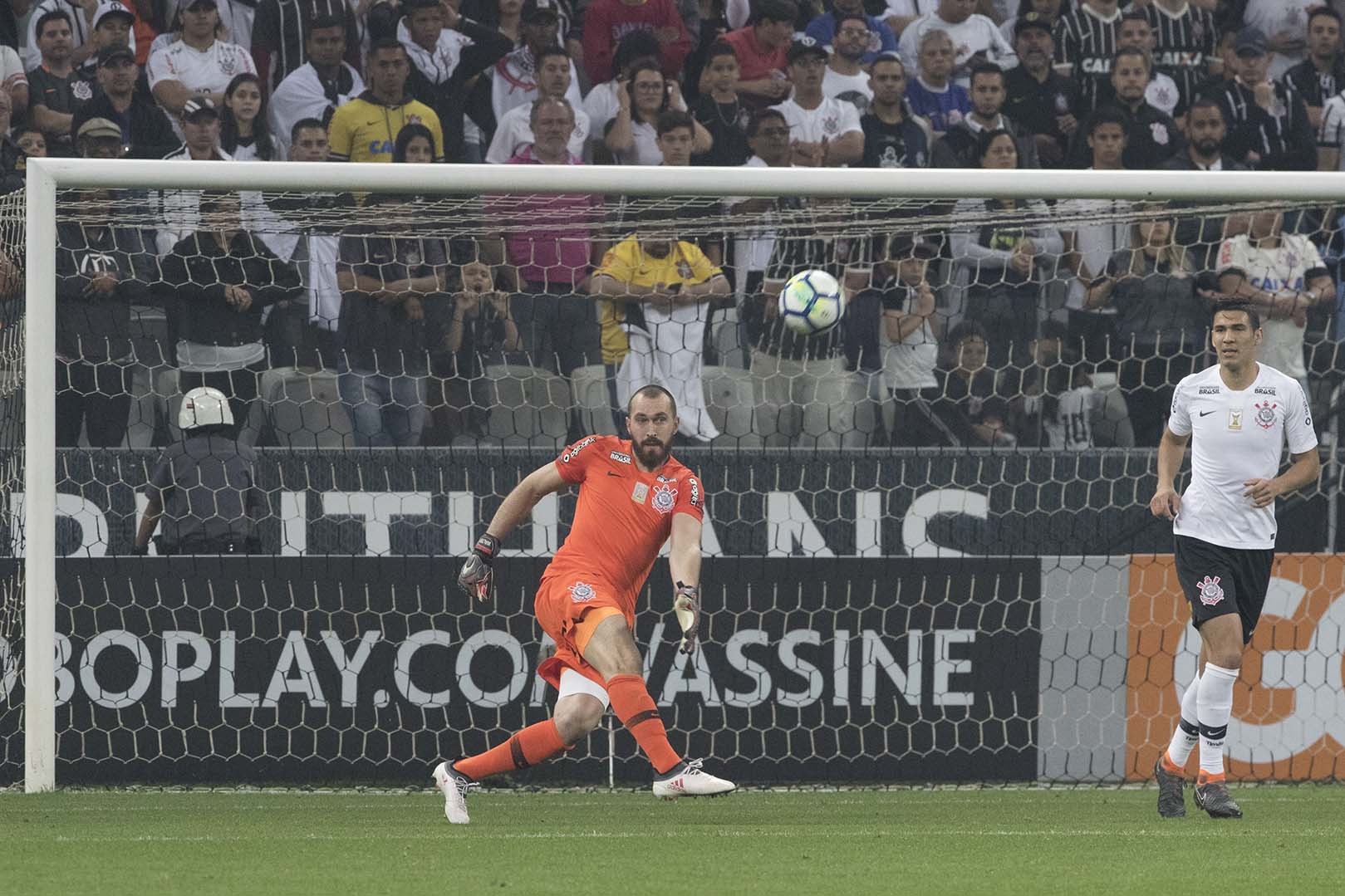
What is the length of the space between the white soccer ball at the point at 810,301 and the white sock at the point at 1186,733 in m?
2.39

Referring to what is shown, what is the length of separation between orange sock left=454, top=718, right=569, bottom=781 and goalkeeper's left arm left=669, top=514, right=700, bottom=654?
61cm

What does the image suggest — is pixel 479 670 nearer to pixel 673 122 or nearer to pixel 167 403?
pixel 167 403

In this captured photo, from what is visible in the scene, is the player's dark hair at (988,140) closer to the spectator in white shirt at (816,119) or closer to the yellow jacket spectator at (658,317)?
the spectator in white shirt at (816,119)

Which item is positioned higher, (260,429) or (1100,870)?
(260,429)

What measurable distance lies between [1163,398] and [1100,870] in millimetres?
4576

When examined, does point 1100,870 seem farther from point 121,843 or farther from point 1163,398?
point 1163,398

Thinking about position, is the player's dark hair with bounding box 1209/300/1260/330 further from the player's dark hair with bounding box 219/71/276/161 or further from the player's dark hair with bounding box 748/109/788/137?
the player's dark hair with bounding box 219/71/276/161

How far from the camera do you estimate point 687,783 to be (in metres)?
6.42

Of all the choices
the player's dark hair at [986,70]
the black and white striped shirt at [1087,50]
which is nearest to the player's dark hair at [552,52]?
the player's dark hair at [986,70]

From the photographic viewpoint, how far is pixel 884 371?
364 inches

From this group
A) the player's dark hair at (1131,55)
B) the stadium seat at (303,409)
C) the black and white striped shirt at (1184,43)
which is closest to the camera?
the stadium seat at (303,409)

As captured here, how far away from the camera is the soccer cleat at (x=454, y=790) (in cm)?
662

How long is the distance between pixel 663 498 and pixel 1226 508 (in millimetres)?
2206

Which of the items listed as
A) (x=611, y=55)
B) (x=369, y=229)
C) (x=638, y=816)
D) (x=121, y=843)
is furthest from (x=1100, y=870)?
(x=611, y=55)
